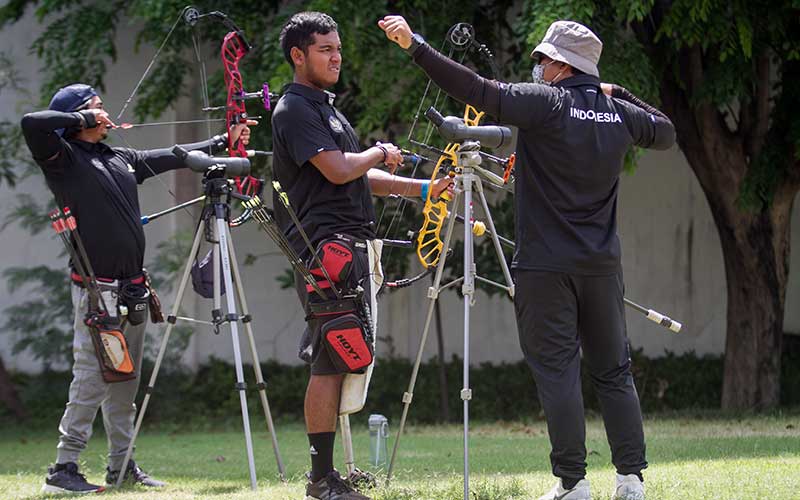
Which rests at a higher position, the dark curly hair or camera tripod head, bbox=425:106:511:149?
the dark curly hair

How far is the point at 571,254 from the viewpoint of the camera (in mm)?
4805

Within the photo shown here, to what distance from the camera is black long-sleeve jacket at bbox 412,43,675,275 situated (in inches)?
187

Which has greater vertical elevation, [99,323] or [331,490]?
[99,323]

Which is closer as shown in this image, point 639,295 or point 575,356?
point 575,356

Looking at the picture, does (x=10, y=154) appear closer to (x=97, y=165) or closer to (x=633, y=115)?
(x=97, y=165)

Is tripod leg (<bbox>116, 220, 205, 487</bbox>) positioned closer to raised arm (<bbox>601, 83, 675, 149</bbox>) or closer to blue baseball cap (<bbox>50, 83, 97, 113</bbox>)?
blue baseball cap (<bbox>50, 83, 97, 113</bbox>)

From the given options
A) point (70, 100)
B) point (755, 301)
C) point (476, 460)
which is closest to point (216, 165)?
point (70, 100)

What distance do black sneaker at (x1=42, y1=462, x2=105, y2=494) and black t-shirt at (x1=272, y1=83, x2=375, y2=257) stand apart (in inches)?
73.0

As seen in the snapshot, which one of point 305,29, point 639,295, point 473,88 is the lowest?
point 639,295

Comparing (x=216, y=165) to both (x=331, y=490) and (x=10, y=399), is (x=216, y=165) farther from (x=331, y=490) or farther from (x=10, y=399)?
(x=10, y=399)

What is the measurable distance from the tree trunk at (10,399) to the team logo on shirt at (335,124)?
23.9 feet

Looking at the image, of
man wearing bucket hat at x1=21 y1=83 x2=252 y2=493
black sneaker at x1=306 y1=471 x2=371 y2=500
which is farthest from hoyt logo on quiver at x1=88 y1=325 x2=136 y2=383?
black sneaker at x1=306 y1=471 x2=371 y2=500

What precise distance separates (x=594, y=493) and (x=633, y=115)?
1627 mm

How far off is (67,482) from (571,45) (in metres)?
3.35
